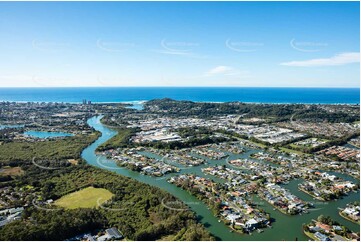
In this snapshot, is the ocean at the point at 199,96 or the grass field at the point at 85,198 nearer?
the grass field at the point at 85,198

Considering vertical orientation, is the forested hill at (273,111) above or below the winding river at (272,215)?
above

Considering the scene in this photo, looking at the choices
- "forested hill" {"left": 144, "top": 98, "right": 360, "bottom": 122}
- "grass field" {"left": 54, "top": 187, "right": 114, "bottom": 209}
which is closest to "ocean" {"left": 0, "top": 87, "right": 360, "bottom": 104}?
"forested hill" {"left": 144, "top": 98, "right": 360, "bottom": 122}

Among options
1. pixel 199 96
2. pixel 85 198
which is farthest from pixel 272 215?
pixel 199 96

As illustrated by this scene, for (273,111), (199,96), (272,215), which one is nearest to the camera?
(272,215)

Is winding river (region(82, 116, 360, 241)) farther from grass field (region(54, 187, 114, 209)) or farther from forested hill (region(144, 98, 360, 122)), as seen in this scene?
forested hill (region(144, 98, 360, 122))

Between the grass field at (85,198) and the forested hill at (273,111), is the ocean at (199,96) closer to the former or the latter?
the forested hill at (273,111)

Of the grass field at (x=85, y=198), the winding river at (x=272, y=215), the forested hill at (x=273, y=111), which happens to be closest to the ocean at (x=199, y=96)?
the forested hill at (x=273, y=111)

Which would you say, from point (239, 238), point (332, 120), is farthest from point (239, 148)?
point (332, 120)

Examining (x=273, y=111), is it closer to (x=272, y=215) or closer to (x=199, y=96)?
(x=272, y=215)

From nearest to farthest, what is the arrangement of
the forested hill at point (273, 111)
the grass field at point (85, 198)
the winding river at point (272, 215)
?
the winding river at point (272, 215)
the grass field at point (85, 198)
the forested hill at point (273, 111)

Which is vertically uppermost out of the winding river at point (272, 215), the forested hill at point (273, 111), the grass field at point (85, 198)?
the forested hill at point (273, 111)
